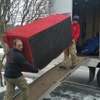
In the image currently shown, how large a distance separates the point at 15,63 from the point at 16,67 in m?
0.09

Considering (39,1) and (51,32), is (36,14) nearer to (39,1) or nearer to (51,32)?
(39,1)

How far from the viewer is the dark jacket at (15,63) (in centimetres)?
334

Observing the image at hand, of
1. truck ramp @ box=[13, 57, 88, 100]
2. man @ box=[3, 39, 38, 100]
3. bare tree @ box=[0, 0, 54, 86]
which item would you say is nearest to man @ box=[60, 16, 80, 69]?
truck ramp @ box=[13, 57, 88, 100]

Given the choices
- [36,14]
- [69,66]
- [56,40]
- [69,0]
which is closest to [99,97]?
[69,66]

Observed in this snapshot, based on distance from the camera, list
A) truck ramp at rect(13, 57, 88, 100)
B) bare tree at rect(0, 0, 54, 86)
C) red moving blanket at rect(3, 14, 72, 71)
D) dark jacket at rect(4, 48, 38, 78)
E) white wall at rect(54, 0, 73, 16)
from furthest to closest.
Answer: white wall at rect(54, 0, 73, 16), bare tree at rect(0, 0, 54, 86), truck ramp at rect(13, 57, 88, 100), red moving blanket at rect(3, 14, 72, 71), dark jacket at rect(4, 48, 38, 78)

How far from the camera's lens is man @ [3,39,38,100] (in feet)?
11.0

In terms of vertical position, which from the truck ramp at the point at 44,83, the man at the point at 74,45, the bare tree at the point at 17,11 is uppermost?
the bare tree at the point at 17,11

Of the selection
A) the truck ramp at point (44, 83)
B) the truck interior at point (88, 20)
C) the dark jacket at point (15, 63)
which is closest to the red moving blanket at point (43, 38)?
the dark jacket at point (15, 63)

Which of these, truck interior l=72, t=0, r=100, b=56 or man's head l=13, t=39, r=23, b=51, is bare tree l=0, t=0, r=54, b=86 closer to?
truck interior l=72, t=0, r=100, b=56

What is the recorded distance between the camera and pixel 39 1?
25.2ft

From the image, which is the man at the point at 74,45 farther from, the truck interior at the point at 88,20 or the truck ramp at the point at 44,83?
the truck interior at the point at 88,20

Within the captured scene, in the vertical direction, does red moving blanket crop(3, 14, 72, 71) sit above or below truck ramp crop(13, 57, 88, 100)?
above

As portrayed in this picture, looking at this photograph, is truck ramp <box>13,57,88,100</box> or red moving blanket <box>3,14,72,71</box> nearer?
red moving blanket <box>3,14,72,71</box>

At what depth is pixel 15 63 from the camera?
3416 millimetres
